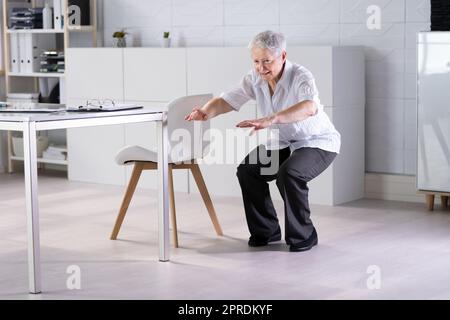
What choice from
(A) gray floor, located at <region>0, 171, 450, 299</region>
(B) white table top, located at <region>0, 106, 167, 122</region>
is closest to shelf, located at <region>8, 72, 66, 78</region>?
(A) gray floor, located at <region>0, 171, 450, 299</region>

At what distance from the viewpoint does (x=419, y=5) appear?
5723mm

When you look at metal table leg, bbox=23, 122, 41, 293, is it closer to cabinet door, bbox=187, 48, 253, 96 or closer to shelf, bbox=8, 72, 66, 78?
cabinet door, bbox=187, 48, 253, 96

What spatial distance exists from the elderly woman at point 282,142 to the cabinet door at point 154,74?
186 cm

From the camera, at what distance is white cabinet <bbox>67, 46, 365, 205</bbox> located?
5.74 meters

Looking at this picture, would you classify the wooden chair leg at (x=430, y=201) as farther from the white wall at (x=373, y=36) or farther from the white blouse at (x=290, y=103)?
the white blouse at (x=290, y=103)

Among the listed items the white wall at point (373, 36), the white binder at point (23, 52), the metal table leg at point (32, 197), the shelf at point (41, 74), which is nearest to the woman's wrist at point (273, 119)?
the metal table leg at point (32, 197)

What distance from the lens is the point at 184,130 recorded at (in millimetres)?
4570

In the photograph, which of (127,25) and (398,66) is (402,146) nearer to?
(398,66)

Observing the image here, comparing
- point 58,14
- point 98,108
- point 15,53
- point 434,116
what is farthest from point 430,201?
point 15,53

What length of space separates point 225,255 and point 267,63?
→ 37.5 inches

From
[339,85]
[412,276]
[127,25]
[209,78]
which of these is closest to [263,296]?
[412,276]

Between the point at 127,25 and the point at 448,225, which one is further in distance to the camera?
the point at 127,25
